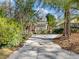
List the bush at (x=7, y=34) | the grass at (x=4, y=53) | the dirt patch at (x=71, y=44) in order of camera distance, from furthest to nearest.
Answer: the bush at (x=7, y=34), the dirt patch at (x=71, y=44), the grass at (x=4, y=53)

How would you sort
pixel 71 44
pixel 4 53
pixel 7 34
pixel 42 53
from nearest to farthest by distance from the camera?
pixel 42 53 < pixel 4 53 < pixel 7 34 < pixel 71 44

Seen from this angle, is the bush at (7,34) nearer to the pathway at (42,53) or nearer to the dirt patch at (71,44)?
the pathway at (42,53)

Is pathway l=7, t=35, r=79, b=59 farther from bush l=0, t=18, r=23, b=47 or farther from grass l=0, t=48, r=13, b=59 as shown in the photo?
bush l=0, t=18, r=23, b=47

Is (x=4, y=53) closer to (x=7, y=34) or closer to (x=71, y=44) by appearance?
(x=7, y=34)

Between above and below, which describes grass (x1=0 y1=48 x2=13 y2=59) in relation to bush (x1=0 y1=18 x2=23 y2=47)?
below

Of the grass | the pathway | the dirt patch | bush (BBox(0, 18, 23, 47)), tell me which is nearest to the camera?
the pathway

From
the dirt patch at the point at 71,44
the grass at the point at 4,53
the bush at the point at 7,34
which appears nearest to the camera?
the grass at the point at 4,53

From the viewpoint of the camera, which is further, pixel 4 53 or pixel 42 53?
pixel 4 53

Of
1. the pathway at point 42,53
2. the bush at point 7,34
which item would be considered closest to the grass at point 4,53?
the pathway at point 42,53

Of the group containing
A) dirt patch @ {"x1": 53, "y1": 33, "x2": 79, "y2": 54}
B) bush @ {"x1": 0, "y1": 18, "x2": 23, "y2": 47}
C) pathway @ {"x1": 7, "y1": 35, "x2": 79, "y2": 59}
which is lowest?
dirt patch @ {"x1": 53, "y1": 33, "x2": 79, "y2": 54}

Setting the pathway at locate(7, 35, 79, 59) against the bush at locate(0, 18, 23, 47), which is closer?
the pathway at locate(7, 35, 79, 59)

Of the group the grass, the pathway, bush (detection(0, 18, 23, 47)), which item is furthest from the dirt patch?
the grass

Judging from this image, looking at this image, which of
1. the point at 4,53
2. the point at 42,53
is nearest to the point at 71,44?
the point at 42,53

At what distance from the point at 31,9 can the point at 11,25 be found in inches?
494
